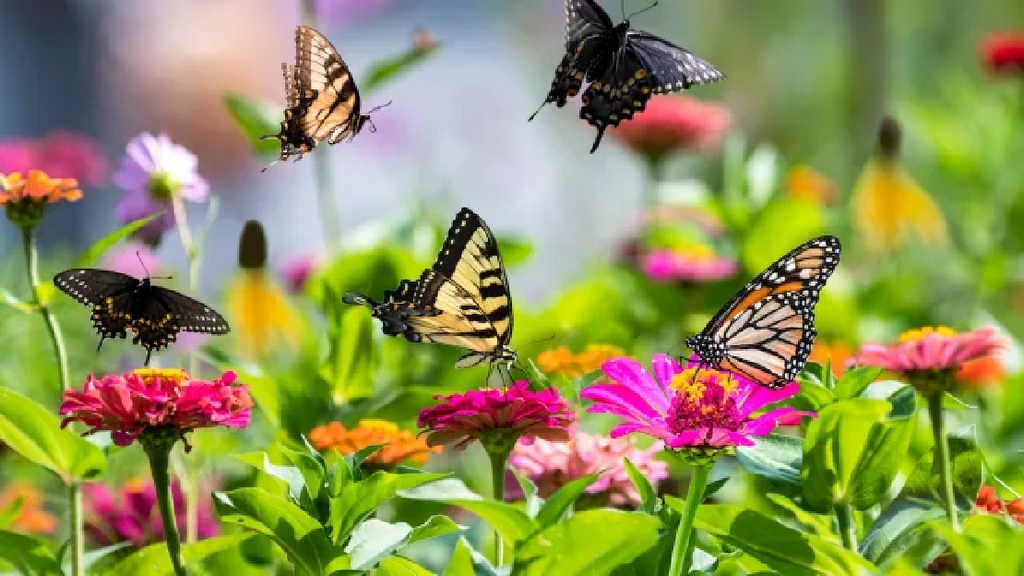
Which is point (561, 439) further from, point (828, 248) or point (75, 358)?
point (75, 358)

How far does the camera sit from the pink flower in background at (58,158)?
970mm

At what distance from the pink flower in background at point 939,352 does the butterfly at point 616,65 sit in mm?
209

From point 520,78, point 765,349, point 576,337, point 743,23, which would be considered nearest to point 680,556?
point 765,349

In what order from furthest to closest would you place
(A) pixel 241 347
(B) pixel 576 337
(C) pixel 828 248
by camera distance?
(A) pixel 241 347 < (B) pixel 576 337 < (C) pixel 828 248

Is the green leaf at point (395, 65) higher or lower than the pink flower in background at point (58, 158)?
higher

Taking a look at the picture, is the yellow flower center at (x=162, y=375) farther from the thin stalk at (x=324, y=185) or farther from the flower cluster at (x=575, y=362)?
the thin stalk at (x=324, y=185)

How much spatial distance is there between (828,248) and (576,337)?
0.43 m

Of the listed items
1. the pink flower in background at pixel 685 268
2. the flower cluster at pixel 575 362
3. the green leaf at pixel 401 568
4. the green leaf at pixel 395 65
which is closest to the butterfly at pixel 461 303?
the flower cluster at pixel 575 362

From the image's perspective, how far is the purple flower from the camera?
85 cm

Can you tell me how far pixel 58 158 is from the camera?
42.9 inches

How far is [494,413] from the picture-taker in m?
0.60

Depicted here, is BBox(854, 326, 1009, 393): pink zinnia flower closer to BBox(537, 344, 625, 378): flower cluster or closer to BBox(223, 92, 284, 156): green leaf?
BBox(537, 344, 625, 378): flower cluster

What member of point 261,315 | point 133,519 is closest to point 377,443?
point 133,519

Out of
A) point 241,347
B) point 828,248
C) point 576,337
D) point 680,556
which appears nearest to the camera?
point 680,556
